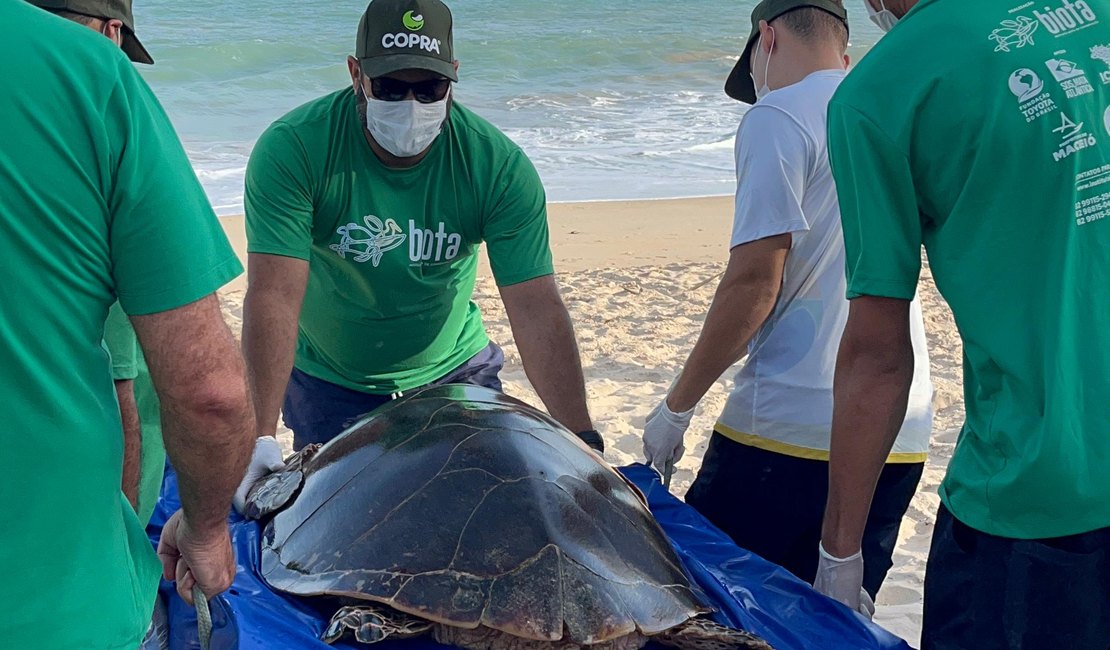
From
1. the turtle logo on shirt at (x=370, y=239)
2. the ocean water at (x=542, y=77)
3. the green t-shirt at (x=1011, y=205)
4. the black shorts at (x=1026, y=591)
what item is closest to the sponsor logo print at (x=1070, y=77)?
the green t-shirt at (x=1011, y=205)

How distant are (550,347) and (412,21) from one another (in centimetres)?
101

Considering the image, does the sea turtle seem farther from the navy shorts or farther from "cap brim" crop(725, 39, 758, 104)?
"cap brim" crop(725, 39, 758, 104)

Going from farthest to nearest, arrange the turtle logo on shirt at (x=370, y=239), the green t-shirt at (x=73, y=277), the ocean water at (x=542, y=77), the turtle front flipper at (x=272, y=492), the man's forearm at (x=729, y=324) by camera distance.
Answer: the ocean water at (x=542, y=77) < the turtle logo on shirt at (x=370, y=239) < the man's forearm at (x=729, y=324) < the turtle front flipper at (x=272, y=492) < the green t-shirt at (x=73, y=277)

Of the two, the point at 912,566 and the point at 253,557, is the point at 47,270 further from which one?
the point at 912,566

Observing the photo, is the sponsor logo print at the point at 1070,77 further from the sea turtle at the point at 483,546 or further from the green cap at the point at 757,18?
the sea turtle at the point at 483,546

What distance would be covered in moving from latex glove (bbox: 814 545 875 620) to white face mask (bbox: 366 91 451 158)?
5.11ft

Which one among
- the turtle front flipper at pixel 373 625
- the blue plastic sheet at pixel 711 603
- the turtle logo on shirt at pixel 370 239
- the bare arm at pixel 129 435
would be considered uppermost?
the turtle logo on shirt at pixel 370 239

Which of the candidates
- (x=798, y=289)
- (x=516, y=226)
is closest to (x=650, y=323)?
(x=516, y=226)

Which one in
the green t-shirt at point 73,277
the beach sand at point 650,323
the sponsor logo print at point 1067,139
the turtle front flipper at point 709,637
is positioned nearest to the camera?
the green t-shirt at point 73,277

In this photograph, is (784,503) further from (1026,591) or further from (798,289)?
(1026,591)

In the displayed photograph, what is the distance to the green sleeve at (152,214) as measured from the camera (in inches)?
53.6

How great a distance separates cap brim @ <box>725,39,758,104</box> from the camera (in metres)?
3.08

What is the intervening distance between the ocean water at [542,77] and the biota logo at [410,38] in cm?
572

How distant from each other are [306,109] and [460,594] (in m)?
1.65
